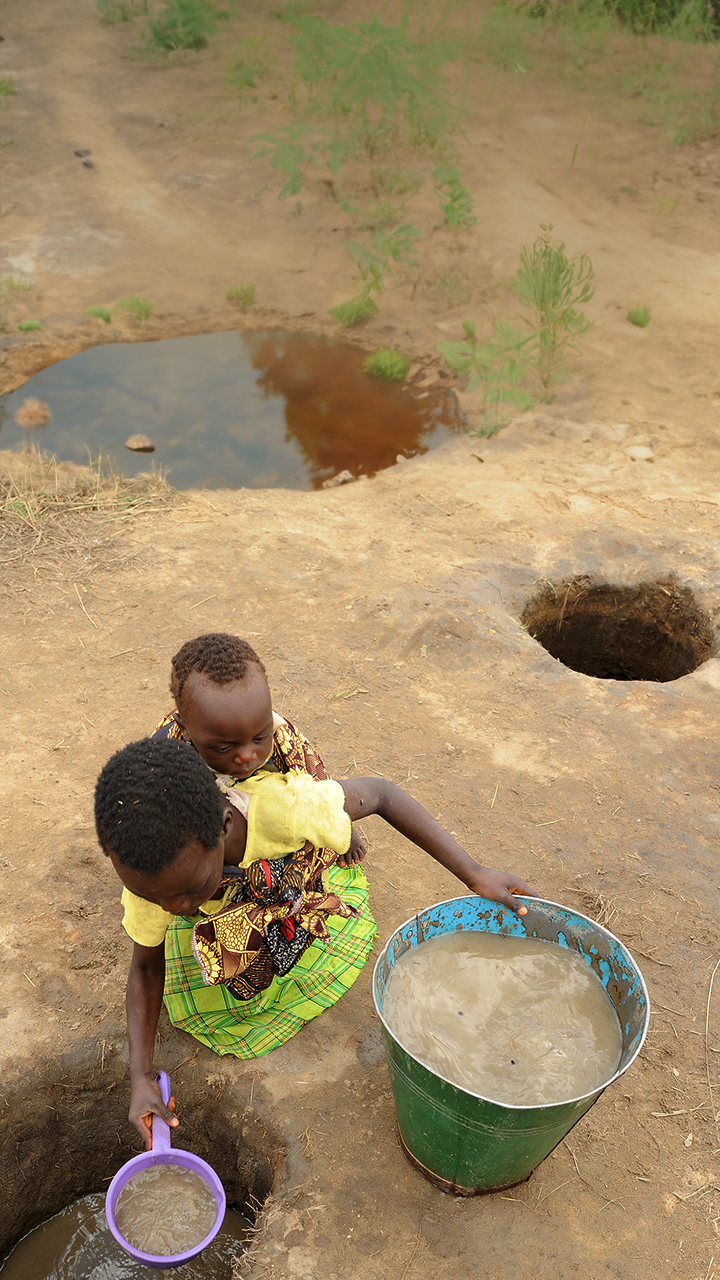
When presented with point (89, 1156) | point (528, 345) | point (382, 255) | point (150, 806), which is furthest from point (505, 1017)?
point (382, 255)

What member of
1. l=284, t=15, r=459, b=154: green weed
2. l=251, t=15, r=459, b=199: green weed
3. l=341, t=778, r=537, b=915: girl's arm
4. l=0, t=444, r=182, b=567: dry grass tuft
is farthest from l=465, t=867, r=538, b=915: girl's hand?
l=284, t=15, r=459, b=154: green weed

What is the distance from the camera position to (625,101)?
8.02 meters

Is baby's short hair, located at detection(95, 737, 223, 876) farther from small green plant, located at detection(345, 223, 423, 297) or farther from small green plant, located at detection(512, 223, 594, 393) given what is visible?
small green plant, located at detection(345, 223, 423, 297)

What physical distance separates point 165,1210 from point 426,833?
2.73ft

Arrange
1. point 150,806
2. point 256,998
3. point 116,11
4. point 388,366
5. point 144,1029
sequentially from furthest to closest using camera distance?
point 116,11 < point 388,366 < point 256,998 < point 144,1029 < point 150,806

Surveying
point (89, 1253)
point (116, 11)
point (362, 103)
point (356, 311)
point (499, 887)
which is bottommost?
point (89, 1253)

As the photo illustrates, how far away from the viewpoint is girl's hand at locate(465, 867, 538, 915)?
183 cm

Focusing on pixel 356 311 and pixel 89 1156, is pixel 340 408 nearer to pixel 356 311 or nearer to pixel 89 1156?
pixel 356 311

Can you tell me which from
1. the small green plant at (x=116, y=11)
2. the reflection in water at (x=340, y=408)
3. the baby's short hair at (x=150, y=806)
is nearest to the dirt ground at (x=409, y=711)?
the reflection in water at (x=340, y=408)

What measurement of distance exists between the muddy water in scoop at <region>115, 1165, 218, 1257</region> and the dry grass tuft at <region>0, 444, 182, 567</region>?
2482 mm

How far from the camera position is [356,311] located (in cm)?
615

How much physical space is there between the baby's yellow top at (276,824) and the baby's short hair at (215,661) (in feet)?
0.75

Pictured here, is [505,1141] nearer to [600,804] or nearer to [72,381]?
[600,804]

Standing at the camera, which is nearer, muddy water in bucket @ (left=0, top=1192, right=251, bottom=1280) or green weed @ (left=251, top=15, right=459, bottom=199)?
muddy water in bucket @ (left=0, top=1192, right=251, bottom=1280)
